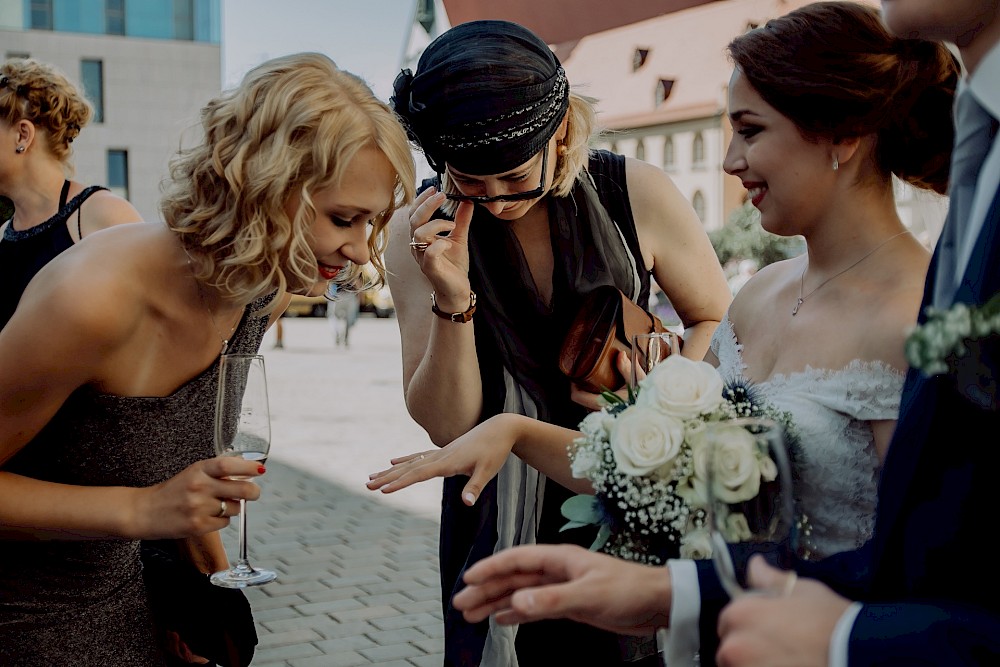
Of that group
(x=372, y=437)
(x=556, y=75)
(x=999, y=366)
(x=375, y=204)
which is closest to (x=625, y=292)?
(x=556, y=75)

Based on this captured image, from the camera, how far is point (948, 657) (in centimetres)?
103

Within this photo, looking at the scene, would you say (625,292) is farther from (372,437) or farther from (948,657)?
(372,437)

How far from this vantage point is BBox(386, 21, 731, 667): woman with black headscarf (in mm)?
2373

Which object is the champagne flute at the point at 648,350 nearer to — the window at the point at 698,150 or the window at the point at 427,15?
the window at the point at 427,15

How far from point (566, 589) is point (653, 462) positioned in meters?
0.34

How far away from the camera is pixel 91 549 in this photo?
2.15 metres

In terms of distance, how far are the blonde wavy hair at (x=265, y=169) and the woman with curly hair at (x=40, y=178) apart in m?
1.93

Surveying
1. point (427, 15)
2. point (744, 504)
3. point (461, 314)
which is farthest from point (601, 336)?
point (427, 15)

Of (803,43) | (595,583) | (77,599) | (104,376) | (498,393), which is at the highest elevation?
(803,43)

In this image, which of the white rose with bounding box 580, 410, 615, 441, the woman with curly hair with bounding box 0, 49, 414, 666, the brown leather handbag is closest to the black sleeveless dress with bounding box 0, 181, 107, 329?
the woman with curly hair with bounding box 0, 49, 414, 666

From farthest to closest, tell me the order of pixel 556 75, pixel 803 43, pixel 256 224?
pixel 556 75 < pixel 256 224 < pixel 803 43

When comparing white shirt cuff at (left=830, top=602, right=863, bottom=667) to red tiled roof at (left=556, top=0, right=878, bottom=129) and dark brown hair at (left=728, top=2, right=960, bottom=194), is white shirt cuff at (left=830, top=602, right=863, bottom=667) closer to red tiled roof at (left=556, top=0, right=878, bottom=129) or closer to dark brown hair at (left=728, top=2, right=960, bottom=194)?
dark brown hair at (left=728, top=2, right=960, bottom=194)

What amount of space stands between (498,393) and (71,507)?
1106 mm

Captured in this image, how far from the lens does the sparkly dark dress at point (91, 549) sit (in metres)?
2.07
